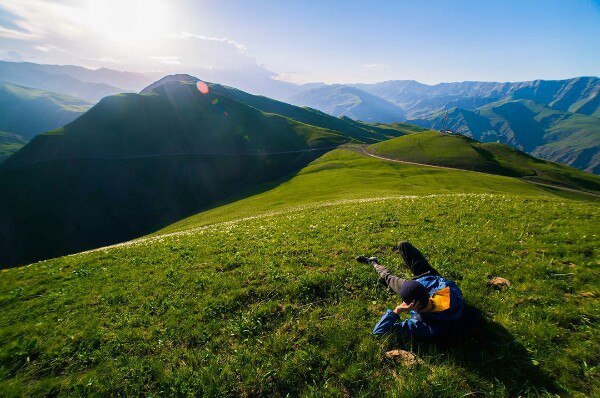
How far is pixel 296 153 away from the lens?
19350 cm

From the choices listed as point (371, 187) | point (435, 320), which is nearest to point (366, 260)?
point (435, 320)

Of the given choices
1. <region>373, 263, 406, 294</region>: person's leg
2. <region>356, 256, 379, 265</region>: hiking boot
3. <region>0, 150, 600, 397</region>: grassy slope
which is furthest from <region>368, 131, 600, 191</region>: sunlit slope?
<region>373, 263, 406, 294</region>: person's leg

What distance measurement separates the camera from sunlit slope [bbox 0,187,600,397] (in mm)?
8398

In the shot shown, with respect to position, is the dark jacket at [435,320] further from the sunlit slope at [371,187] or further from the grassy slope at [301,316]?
the sunlit slope at [371,187]

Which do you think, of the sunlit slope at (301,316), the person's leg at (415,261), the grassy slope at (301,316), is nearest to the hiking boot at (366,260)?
the grassy slope at (301,316)

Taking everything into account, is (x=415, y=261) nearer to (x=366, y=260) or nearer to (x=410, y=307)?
(x=366, y=260)

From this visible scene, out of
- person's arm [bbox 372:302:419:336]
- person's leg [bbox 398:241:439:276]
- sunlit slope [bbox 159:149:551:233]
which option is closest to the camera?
person's arm [bbox 372:302:419:336]

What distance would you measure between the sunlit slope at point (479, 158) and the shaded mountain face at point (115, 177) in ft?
197

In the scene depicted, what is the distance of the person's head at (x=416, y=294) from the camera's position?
9.41 metres

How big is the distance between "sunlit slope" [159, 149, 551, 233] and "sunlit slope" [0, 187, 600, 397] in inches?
1785

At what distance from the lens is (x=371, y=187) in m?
78.4

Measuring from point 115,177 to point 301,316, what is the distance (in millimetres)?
177987

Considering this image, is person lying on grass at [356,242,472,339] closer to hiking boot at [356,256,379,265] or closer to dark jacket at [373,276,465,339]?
dark jacket at [373,276,465,339]

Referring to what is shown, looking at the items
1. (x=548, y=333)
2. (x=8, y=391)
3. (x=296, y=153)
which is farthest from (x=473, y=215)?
(x=296, y=153)
